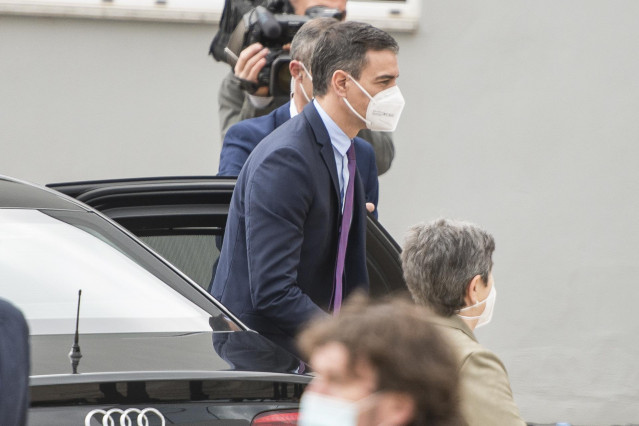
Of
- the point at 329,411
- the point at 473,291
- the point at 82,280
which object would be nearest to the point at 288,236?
the point at 82,280

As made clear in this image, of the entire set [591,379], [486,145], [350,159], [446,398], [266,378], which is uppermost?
[446,398]

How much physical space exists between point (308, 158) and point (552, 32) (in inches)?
153

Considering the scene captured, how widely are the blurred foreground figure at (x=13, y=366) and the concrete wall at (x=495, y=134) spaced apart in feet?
16.2

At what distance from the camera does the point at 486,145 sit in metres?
7.32

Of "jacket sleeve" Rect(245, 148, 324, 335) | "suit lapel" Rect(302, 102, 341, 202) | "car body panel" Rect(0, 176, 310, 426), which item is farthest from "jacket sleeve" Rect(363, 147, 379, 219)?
"car body panel" Rect(0, 176, 310, 426)

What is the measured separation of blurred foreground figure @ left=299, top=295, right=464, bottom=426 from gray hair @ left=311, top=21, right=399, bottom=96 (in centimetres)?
224

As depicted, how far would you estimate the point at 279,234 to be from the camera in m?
3.65

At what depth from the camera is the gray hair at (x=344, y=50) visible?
12.9ft

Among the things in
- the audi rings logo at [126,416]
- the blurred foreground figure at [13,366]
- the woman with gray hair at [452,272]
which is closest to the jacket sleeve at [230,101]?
the woman with gray hair at [452,272]

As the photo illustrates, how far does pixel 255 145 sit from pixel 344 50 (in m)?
0.89

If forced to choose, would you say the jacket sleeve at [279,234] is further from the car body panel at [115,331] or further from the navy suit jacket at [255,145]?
the navy suit jacket at [255,145]

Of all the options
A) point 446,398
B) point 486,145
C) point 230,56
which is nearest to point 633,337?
point 486,145

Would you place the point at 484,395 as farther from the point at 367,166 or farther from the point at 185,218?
the point at 367,166

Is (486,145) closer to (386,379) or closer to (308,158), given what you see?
(308,158)
